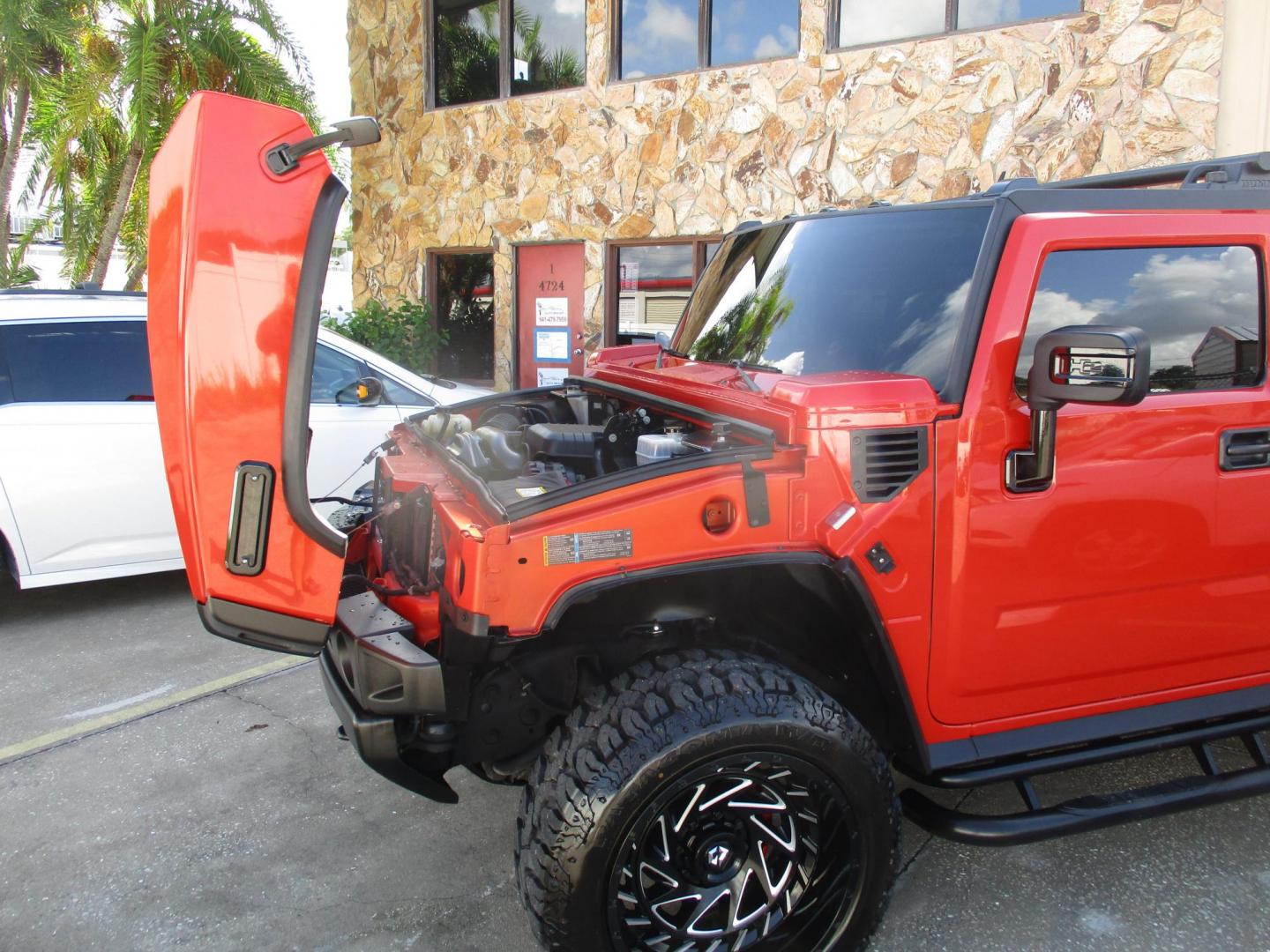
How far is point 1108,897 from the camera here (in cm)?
287

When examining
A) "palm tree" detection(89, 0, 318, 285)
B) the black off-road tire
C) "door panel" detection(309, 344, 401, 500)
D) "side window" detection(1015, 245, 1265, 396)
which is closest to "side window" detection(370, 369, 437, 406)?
"door panel" detection(309, 344, 401, 500)

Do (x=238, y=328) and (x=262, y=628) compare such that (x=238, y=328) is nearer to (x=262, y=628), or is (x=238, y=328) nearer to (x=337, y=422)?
(x=262, y=628)

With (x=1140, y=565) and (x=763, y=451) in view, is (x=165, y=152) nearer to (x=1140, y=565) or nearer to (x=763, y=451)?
(x=763, y=451)

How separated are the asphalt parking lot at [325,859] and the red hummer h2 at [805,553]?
1.33 feet

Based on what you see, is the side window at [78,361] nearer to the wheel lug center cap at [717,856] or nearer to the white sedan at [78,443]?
the white sedan at [78,443]

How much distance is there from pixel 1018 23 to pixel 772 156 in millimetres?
2391

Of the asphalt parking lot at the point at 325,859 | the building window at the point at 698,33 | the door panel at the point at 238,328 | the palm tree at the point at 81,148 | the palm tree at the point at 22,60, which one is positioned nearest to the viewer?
the door panel at the point at 238,328

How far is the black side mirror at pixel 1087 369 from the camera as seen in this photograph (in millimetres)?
2215

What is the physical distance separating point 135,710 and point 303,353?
2.73 meters

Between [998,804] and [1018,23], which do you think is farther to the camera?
[1018,23]

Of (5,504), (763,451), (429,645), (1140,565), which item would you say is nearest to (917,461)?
(763,451)

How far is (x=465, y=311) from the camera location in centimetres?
1227

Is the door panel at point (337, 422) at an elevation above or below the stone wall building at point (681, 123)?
below

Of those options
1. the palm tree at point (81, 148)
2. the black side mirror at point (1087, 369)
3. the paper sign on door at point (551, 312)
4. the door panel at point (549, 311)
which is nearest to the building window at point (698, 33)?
the door panel at point (549, 311)
